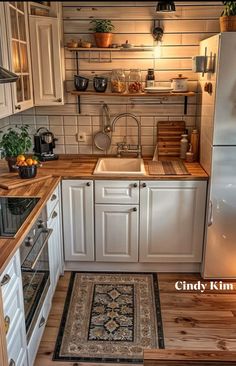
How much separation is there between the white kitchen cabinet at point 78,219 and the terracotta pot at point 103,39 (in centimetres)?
115

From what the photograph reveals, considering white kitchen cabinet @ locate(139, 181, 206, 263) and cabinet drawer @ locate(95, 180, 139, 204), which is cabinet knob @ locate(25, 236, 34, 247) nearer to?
cabinet drawer @ locate(95, 180, 139, 204)

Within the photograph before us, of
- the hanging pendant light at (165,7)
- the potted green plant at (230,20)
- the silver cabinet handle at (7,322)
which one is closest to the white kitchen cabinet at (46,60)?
the hanging pendant light at (165,7)

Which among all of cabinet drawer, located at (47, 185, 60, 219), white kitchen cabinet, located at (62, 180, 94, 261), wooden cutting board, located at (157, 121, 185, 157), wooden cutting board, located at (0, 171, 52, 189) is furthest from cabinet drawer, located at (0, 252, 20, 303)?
wooden cutting board, located at (157, 121, 185, 157)

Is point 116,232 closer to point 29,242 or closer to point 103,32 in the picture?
point 29,242

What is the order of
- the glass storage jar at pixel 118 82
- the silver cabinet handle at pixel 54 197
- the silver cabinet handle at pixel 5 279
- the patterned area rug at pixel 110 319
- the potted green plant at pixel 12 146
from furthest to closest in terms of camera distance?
the glass storage jar at pixel 118 82 < the potted green plant at pixel 12 146 < the silver cabinet handle at pixel 54 197 < the patterned area rug at pixel 110 319 < the silver cabinet handle at pixel 5 279

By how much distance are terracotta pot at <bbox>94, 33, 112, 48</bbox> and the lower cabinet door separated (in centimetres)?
132

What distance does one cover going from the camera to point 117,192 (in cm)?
276

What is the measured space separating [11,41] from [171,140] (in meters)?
1.55

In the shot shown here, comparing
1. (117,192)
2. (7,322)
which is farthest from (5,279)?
(117,192)

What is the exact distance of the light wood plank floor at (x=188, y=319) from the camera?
7.26ft

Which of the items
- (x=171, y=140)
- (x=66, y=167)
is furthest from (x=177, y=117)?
(x=66, y=167)

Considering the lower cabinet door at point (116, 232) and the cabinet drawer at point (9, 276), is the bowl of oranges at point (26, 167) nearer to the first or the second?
the lower cabinet door at point (116, 232)

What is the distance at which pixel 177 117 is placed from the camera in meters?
3.23

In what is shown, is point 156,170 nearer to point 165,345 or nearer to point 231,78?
point 231,78
